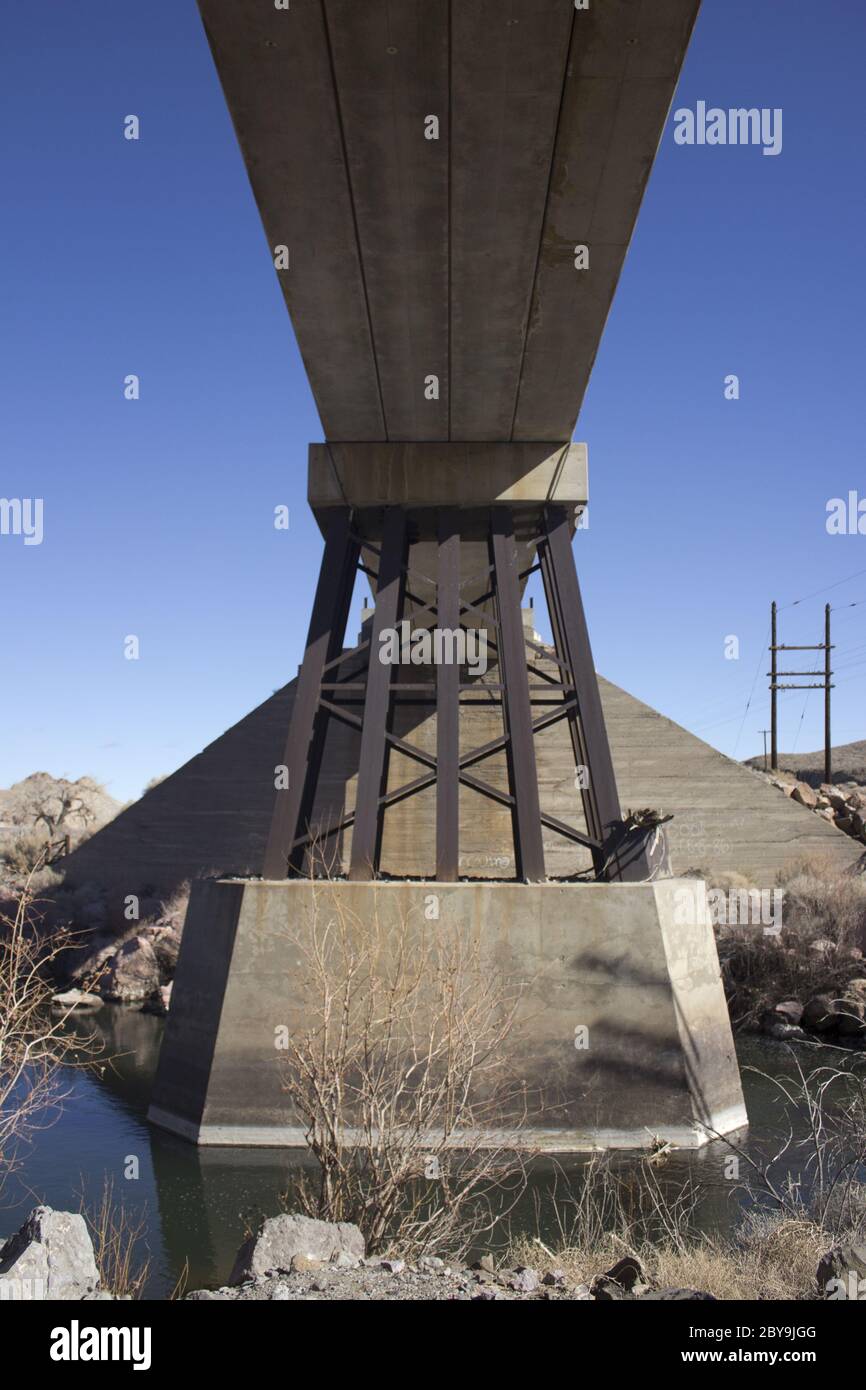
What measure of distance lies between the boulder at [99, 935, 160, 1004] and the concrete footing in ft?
36.1

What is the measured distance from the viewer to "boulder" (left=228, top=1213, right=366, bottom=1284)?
608 cm

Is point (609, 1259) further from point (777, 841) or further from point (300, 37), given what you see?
point (777, 841)

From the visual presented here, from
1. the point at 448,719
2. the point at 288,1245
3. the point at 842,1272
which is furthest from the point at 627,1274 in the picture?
the point at 448,719

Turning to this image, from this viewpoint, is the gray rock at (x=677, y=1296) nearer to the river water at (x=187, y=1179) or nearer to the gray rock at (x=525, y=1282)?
the gray rock at (x=525, y=1282)

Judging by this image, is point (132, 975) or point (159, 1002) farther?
point (132, 975)

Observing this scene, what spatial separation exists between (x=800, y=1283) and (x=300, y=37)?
8.11m

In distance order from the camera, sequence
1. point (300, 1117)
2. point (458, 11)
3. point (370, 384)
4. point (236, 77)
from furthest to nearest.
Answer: point (370, 384) < point (300, 1117) < point (236, 77) < point (458, 11)

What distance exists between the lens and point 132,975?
859 inches

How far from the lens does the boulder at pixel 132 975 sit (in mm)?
21609

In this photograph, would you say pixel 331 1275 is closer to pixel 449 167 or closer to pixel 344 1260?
pixel 344 1260

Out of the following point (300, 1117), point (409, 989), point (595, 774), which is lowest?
point (300, 1117)

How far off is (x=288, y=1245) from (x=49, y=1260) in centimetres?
126

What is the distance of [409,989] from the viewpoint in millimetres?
7656
